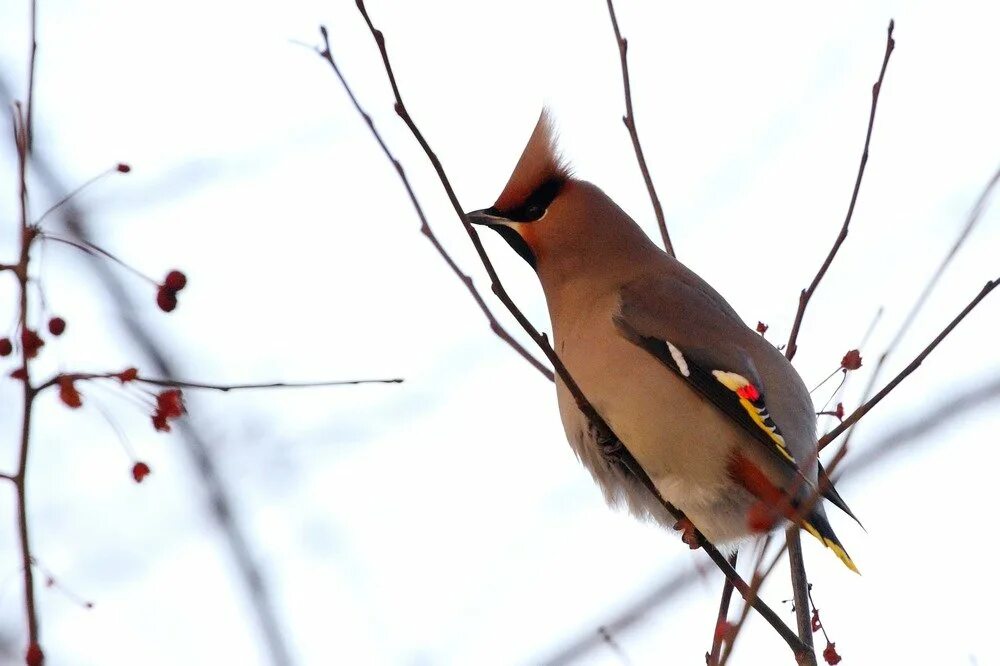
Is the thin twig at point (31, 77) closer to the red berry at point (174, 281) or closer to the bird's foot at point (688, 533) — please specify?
the red berry at point (174, 281)

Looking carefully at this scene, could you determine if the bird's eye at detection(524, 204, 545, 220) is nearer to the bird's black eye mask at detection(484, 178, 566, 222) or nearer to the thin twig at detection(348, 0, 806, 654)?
the bird's black eye mask at detection(484, 178, 566, 222)

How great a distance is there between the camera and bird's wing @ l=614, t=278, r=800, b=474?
3.52m

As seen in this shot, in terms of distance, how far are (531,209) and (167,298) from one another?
1885mm

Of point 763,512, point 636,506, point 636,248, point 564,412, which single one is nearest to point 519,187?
point 636,248

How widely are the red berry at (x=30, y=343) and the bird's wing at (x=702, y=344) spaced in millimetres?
2042

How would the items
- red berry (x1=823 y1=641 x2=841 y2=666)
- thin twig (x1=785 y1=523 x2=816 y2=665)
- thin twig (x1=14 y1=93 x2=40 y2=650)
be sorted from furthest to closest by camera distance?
red berry (x1=823 y1=641 x2=841 y2=666)
thin twig (x1=785 y1=523 x2=816 y2=665)
thin twig (x1=14 y1=93 x2=40 y2=650)

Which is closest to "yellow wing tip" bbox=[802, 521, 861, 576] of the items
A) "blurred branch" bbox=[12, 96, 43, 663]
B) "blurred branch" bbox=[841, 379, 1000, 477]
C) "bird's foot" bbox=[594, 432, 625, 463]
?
"bird's foot" bbox=[594, 432, 625, 463]

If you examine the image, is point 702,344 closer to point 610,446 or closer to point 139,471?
point 610,446

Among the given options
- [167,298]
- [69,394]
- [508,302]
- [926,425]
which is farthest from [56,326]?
[926,425]

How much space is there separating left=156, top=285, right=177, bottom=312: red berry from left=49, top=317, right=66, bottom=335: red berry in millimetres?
203

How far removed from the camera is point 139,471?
2.34m

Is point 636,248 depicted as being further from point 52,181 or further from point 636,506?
point 52,181

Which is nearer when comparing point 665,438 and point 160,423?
point 160,423

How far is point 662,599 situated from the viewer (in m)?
1.99
